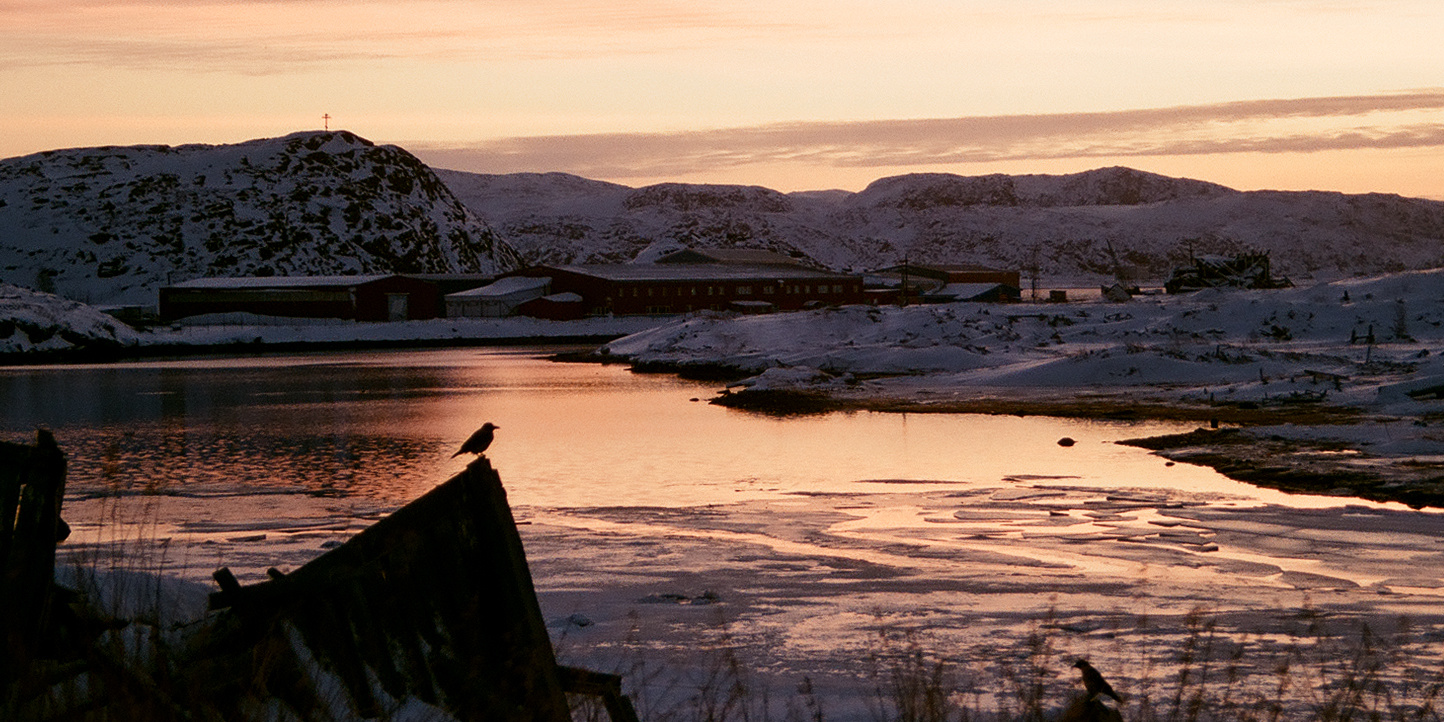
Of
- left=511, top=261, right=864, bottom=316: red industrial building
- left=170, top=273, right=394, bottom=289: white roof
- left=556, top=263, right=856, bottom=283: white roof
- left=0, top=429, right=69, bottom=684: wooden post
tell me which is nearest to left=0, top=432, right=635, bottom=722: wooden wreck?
left=0, top=429, right=69, bottom=684: wooden post

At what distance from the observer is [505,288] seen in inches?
4112

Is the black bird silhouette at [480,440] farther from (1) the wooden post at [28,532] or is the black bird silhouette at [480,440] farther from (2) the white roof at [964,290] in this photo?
(2) the white roof at [964,290]

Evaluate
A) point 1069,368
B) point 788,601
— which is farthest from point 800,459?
point 1069,368

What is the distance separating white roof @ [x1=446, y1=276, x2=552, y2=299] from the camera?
10325cm

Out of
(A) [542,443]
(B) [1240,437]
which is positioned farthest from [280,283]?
(B) [1240,437]

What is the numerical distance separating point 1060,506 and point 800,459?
7861mm

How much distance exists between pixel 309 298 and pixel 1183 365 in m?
76.7

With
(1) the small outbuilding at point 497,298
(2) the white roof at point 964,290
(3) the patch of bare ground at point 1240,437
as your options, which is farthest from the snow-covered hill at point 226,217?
(3) the patch of bare ground at point 1240,437

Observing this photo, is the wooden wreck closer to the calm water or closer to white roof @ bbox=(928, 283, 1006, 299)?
the calm water

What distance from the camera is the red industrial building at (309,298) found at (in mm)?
104062

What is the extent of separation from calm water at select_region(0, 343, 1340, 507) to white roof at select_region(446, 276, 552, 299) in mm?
52141

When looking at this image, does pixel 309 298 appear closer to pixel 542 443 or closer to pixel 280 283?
pixel 280 283

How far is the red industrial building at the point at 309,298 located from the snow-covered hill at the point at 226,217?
1708 inches

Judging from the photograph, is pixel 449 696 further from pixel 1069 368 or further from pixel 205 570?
pixel 1069 368
